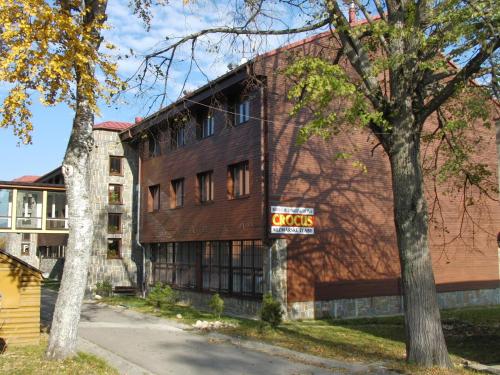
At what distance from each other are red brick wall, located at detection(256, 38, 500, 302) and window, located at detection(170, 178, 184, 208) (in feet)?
24.0

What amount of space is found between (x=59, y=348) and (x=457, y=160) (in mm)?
9985

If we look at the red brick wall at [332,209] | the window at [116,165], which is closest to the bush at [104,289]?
the window at [116,165]

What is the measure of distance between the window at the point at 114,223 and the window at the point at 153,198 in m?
3.05

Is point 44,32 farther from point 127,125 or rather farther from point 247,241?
point 127,125

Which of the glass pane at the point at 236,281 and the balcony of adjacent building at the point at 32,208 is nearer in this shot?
the glass pane at the point at 236,281

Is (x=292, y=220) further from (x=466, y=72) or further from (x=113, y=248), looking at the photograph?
(x=113, y=248)

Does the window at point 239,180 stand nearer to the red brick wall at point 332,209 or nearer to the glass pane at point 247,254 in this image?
the red brick wall at point 332,209

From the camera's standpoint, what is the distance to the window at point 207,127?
2322cm

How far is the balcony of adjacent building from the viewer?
32.5 meters

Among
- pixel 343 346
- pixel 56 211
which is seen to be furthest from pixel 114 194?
pixel 343 346

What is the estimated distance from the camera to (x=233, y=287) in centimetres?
2167

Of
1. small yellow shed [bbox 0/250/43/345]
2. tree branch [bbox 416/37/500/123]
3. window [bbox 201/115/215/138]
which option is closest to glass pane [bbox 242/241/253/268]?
window [bbox 201/115/215/138]

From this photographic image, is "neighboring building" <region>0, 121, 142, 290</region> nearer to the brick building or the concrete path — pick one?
Result: the brick building

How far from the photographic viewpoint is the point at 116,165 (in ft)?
102
